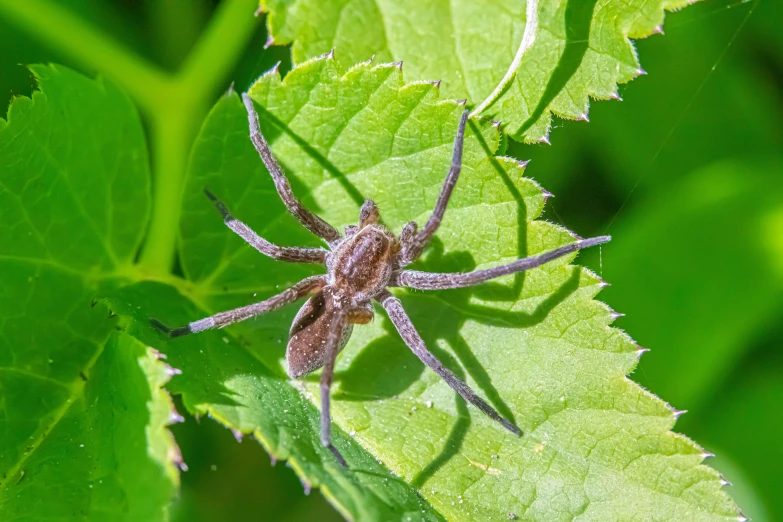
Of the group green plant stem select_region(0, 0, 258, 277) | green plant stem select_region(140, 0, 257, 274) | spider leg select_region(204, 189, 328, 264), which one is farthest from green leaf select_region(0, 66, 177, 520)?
spider leg select_region(204, 189, 328, 264)

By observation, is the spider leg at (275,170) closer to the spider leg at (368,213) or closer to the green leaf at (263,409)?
the spider leg at (368,213)

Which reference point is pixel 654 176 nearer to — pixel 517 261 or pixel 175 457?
pixel 517 261

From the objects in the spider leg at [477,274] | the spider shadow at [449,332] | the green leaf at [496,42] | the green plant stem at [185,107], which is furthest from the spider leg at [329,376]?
the green leaf at [496,42]

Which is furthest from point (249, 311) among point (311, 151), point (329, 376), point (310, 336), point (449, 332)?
point (449, 332)

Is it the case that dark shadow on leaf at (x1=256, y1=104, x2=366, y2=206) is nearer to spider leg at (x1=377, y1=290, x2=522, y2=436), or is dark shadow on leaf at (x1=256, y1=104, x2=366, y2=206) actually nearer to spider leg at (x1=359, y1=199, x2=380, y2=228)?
spider leg at (x1=359, y1=199, x2=380, y2=228)

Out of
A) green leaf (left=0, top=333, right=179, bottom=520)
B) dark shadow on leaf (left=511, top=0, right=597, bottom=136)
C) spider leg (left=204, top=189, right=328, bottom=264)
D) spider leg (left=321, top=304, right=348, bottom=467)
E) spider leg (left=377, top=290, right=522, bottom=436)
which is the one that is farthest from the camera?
spider leg (left=204, top=189, right=328, bottom=264)

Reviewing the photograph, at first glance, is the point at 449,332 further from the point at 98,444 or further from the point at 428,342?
the point at 98,444

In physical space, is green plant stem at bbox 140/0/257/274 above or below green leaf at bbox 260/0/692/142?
below
